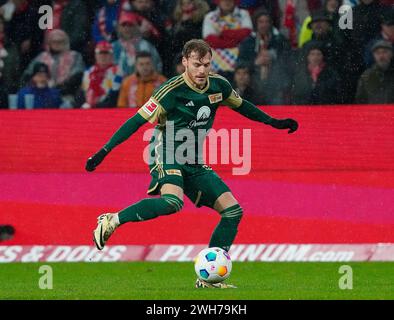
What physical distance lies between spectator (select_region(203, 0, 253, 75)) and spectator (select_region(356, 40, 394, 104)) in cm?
139

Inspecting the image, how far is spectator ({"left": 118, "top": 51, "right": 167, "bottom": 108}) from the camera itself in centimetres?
1246

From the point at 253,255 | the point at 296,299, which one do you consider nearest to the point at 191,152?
the point at 296,299

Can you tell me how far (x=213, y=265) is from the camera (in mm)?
8992

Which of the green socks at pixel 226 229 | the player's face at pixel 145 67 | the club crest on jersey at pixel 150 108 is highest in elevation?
the player's face at pixel 145 67

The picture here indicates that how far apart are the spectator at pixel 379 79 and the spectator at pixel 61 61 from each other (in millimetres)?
3084

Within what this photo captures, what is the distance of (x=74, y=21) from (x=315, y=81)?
109 inches

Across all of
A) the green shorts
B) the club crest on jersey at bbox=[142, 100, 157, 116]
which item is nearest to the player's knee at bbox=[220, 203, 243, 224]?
the green shorts

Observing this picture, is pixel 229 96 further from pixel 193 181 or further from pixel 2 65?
pixel 2 65

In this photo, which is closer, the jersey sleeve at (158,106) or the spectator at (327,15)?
the jersey sleeve at (158,106)

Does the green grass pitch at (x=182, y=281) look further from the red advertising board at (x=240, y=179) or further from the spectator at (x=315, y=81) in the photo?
the spectator at (x=315, y=81)

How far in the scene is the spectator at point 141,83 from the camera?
1246cm

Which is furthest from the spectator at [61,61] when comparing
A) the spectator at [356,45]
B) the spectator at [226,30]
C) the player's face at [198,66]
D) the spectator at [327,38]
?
the player's face at [198,66]

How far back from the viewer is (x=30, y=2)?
A: 1277 centimetres
